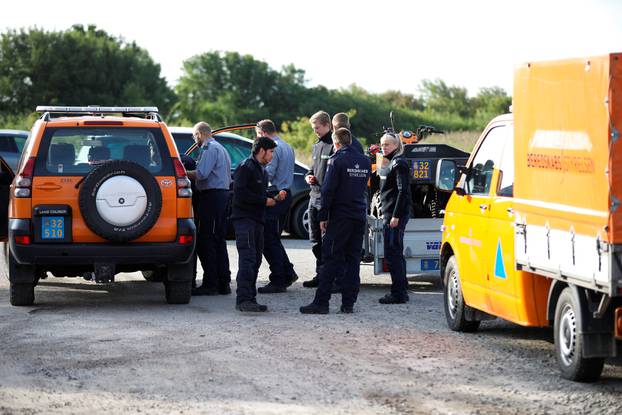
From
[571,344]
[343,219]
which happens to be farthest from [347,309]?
[571,344]

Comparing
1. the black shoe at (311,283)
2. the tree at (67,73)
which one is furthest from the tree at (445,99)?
the black shoe at (311,283)

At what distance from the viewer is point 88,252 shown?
40.0ft

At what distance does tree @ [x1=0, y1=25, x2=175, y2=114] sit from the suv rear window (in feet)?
227

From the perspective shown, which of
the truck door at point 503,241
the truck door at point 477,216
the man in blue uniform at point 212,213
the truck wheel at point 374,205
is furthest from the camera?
the truck wheel at point 374,205

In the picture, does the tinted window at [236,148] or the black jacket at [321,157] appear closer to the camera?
the black jacket at [321,157]

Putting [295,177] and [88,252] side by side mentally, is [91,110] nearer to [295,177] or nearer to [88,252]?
[88,252]

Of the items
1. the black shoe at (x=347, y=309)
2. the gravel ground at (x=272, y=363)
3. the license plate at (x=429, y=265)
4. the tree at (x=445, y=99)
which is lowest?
the gravel ground at (x=272, y=363)

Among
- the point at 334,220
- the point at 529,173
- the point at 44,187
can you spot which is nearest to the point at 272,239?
the point at 334,220

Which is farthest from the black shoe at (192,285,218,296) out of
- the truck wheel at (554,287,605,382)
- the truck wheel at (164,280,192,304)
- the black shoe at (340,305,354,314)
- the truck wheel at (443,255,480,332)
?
the truck wheel at (554,287,605,382)

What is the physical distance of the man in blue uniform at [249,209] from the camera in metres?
12.4

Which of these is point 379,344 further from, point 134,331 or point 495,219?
point 134,331

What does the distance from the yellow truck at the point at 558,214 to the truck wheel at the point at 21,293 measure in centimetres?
440

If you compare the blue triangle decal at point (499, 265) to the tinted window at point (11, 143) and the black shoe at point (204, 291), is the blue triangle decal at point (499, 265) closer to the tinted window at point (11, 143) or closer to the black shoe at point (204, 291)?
the black shoe at point (204, 291)

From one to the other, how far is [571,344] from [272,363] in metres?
2.18
